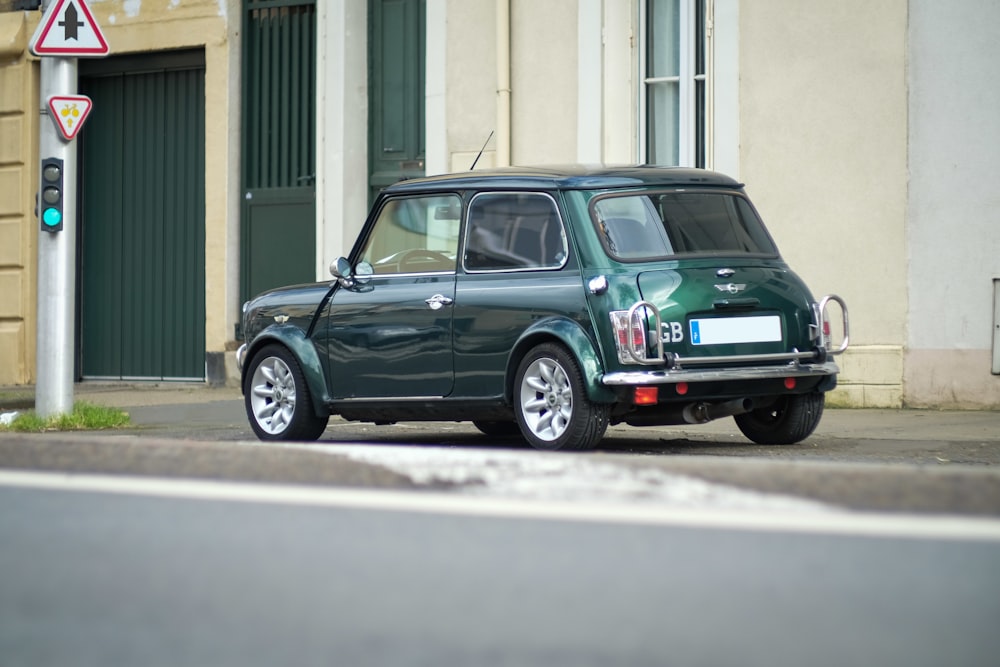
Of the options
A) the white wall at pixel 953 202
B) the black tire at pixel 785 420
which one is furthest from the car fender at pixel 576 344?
the white wall at pixel 953 202

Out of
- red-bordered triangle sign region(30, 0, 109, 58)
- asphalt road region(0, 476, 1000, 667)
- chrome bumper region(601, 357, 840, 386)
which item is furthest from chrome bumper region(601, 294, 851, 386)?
red-bordered triangle sign region(30, 0, 109, 58)

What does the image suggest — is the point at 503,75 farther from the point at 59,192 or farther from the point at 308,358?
the point at 308,358

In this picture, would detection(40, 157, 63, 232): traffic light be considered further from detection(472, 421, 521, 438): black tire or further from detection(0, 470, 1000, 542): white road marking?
detection(0, 470, 1000, 542): white road marking

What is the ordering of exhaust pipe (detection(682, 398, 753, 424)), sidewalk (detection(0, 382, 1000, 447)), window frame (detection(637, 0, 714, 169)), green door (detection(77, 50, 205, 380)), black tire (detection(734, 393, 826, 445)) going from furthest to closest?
green door (detection(77, 50, 205, 380))
window frame (detection(637, 0, 714, 169))
sidewalk (detection(0, 382, 1000, 447))
black tire (detection(734, 393, 826, 445))
exhaust pipe (detection(682, 398, 753, 424))

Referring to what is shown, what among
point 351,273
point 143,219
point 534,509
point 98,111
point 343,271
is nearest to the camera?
point 534,509

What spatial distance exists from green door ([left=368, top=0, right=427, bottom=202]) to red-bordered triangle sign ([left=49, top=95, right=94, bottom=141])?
6.30m

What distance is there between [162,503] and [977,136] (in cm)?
980

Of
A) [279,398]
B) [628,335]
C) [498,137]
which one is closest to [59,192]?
[279,398]

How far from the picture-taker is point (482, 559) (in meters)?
4.52

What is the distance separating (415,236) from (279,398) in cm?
143

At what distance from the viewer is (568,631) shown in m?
3.71

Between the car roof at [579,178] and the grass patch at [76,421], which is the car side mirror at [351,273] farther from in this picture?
the grass patch at [76,421]

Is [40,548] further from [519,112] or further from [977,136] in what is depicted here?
[519,112]

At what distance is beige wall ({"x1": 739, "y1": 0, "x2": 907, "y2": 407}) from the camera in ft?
46.4
